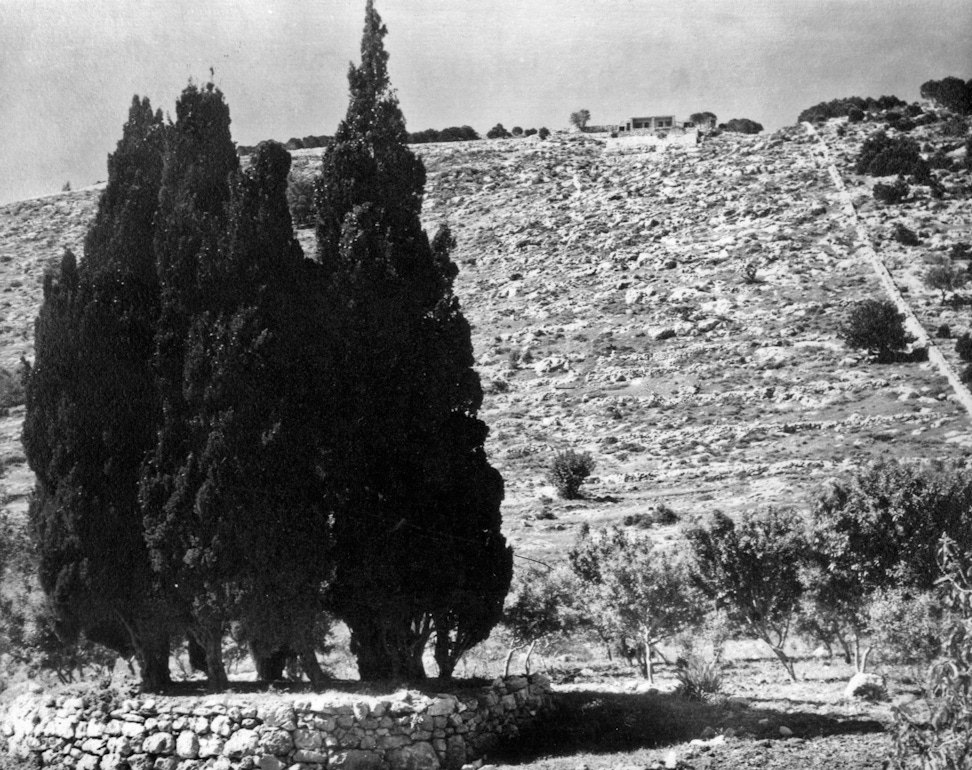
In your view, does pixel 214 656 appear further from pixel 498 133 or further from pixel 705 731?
pixel 498 133

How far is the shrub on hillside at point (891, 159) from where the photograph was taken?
72625 millimetres

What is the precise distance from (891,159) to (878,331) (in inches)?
1253

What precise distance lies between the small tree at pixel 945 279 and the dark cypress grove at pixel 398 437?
4361 cm

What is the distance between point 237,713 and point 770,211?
202 ft

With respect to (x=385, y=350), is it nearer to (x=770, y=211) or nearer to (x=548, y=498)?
(x=548, y=498)

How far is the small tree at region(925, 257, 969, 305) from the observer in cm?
5400

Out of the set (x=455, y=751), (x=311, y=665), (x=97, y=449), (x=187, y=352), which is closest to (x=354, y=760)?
(x=455, y=751)

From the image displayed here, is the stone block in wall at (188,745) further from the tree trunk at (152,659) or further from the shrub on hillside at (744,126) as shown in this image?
the shrub on hillside at (744,126)

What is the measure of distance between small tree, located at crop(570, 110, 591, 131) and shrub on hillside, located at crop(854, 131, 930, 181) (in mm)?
41153

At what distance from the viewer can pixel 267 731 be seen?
1323 cm

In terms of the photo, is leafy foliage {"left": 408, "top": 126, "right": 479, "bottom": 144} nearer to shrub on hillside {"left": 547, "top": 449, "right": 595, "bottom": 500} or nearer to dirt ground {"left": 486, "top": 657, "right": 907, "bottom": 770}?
shrub on hillside {"left": 547, "top": 449, "right": 595, "bottom": 500}

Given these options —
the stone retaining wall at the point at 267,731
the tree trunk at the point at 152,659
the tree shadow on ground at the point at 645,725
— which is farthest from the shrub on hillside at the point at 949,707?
the tree trunk at the point at 152,659

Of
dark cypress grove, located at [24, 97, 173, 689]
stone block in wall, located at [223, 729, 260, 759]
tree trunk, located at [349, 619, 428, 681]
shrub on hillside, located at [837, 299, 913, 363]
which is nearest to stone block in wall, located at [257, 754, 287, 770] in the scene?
stone block in wall, located at [223, 729, 260, 759]

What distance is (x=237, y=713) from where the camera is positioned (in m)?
13.5
